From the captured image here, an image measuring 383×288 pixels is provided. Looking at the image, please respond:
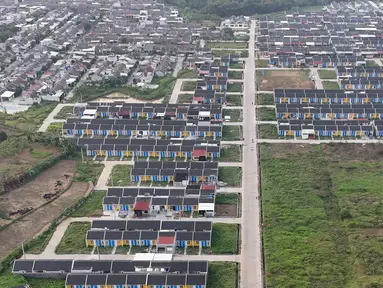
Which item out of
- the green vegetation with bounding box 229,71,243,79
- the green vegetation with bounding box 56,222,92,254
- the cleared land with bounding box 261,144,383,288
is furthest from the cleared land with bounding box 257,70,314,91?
the green vegetation with bounding box 56,222,92,254

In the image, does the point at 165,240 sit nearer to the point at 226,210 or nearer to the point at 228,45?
the point at 226,210

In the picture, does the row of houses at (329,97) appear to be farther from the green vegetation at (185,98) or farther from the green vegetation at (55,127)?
the green vegetation at (55,127)

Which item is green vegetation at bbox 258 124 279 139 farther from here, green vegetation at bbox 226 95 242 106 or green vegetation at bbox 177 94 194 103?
green vegetation at bbox 177 94 194 103

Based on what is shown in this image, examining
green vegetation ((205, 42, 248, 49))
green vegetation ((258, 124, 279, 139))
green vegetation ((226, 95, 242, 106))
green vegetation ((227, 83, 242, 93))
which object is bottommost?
green vegetation ((205, 42, 248, 49))

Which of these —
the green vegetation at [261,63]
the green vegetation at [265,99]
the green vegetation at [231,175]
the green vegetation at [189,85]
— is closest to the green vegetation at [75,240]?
the green vegetation at [231,175]

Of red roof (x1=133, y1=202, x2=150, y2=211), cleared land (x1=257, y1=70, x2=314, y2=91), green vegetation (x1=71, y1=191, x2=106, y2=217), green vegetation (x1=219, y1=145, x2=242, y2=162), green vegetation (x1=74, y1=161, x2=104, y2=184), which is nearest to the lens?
red roof (x1=133, y1=202, x2=150, y2=211)

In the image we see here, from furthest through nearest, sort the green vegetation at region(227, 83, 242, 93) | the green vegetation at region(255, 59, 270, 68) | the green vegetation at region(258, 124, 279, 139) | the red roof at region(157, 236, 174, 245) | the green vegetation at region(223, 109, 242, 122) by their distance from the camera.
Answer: the green vegetation at region(255, 59, 270, 68) < the green vegetation at region(227, 83, 242, 93) < the green vegetation at region(223, 109, 242, 122) < the green vegetation at region(258, 124, 279, 139) < the red roof at region(157, 236, 174, 245)

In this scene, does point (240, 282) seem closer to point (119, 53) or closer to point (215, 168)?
point (215, 168)
